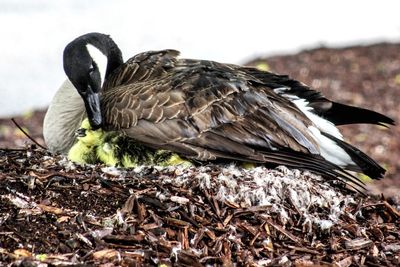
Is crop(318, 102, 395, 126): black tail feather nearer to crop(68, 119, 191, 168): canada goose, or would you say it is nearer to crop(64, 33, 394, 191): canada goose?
crop(64, 33, 394, 191): canada goose

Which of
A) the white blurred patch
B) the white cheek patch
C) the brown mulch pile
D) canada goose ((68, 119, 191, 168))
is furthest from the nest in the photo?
the white cheek patch

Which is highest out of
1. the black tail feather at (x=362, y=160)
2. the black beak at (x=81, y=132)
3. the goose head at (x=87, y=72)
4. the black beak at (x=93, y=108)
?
the goose head at (x=87, y=72)

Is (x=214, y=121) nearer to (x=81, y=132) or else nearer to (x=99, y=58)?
(x=81, y=132)

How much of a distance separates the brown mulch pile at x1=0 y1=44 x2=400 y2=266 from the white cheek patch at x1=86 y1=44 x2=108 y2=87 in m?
1.10

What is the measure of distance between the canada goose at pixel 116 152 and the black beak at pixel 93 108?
98 millimetres

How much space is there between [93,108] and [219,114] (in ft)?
3.55

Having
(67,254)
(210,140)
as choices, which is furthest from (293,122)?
(67,254)

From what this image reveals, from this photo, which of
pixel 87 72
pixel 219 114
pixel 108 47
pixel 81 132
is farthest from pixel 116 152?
pixel 108 47

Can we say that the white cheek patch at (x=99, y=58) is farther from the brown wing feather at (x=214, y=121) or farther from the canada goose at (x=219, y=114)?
the brown wing feather at (x=214, y=121)

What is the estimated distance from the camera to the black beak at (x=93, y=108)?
6.84 meters

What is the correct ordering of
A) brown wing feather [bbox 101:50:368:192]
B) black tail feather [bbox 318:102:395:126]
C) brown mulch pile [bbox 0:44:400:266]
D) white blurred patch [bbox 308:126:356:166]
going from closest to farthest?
brown mulch pile [bbox 0:44:400:266]
brown wing feather [bbox 101:50:368:192]
white blurred patch [bbox 308:126:356:166]
black tail feather [bbox 318:102:395:126]

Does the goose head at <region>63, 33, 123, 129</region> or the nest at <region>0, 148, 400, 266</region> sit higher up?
the goose head at <region>63, 33, 123, 129</region>

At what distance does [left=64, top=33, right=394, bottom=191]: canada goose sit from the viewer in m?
6.76

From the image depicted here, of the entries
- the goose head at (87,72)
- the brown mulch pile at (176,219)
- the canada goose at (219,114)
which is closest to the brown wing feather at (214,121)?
the canada goose at (219,114)
